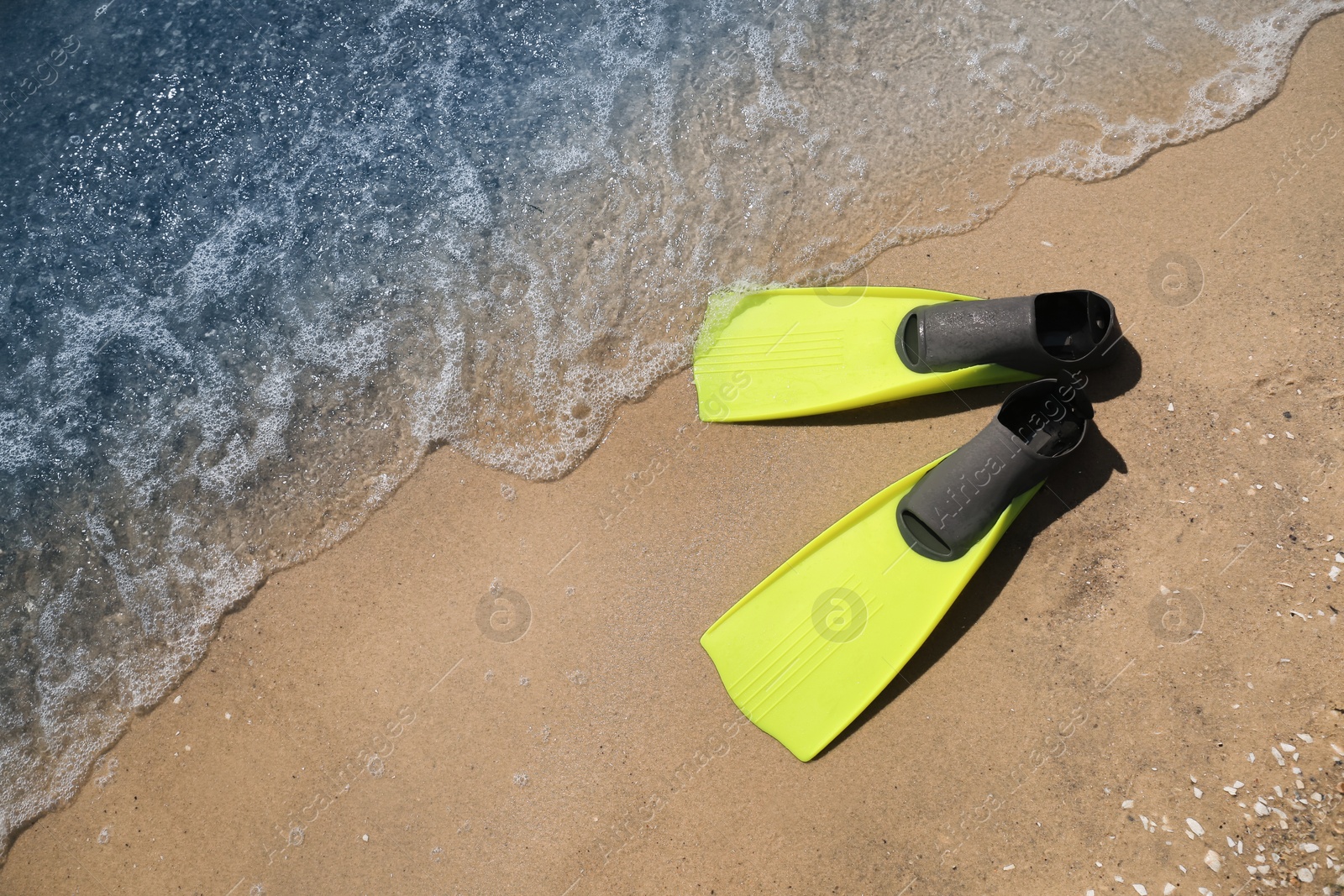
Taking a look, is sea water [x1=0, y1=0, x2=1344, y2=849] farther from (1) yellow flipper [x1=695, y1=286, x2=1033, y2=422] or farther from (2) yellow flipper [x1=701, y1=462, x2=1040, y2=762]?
(2) yellow flipper [x1=701, y1=462, x2=1040, y2=762]

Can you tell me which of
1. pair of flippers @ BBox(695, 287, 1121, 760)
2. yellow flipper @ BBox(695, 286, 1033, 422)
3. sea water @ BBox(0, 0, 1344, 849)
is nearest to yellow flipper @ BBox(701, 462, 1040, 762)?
pair of flippers @ BBox(695, 287, 1121, 760)

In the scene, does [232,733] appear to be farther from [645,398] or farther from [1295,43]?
[1295,43]

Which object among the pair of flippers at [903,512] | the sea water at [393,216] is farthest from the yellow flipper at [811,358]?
the sea water at [393,216]

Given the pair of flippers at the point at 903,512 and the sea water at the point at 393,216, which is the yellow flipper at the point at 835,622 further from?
the sea water at the point at 393,216

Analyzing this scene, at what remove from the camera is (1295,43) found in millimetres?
3516

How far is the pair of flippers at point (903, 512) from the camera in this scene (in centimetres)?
290

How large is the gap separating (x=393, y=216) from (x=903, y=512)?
289 centimetres

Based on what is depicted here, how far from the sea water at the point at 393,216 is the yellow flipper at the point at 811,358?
21 cm

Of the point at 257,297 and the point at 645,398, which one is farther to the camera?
the point at 257,297

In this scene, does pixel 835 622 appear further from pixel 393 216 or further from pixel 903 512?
pixel 393 216

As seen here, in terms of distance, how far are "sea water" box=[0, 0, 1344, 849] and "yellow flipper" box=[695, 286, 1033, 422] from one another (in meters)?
0.21

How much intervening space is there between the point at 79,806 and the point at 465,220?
3124 millimetres

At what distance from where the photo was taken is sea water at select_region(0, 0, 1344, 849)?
346 centimetres

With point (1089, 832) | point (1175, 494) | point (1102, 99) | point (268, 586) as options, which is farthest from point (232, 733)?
point (1102, 99)
